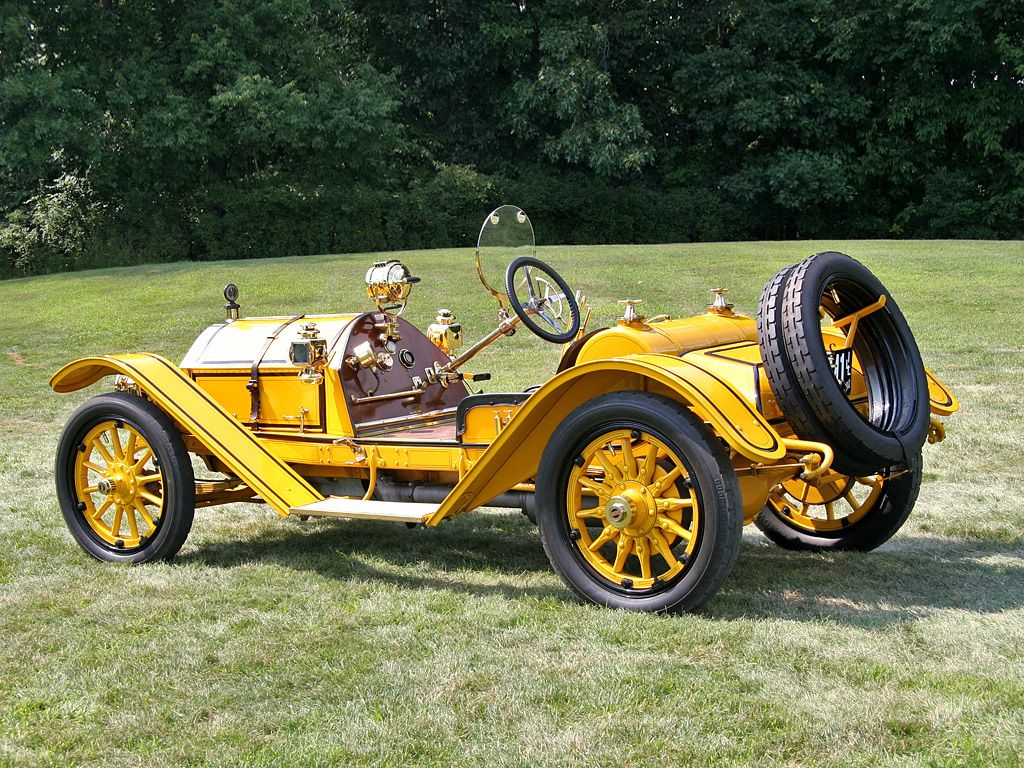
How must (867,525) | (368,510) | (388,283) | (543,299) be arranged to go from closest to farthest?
1. (368,510)
2. (867,525)
3. (543,299)
4. (388,283)

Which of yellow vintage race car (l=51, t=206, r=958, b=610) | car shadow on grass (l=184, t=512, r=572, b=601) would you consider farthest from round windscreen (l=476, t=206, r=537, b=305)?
car shadow on grass (l=184, t=512, r=572, b=601)

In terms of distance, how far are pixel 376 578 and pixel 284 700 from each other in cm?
151

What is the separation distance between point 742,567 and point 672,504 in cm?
107

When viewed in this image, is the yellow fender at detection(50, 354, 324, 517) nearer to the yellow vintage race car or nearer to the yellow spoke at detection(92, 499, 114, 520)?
the yellow vintage race car

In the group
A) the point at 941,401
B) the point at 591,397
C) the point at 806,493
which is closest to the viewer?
the point at 591,397

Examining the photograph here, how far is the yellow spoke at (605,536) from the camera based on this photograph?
175 inches

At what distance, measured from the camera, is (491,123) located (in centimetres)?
3080

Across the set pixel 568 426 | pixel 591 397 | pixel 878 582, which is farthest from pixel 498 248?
pixel 878 582

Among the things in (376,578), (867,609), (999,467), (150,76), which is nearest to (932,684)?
(867,609)

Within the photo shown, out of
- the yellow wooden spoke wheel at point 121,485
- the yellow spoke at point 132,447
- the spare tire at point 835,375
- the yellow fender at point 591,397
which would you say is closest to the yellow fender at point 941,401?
the spare tire at point 835,375

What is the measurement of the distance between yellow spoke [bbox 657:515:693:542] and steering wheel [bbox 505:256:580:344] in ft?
3.95

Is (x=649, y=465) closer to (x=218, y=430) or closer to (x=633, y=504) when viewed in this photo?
(x=633, y=504)

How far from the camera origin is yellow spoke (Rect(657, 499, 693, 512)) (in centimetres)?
425

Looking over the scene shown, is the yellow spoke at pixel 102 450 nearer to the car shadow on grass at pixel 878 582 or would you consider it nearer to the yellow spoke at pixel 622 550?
the yellow spoke at pixel 622 550
